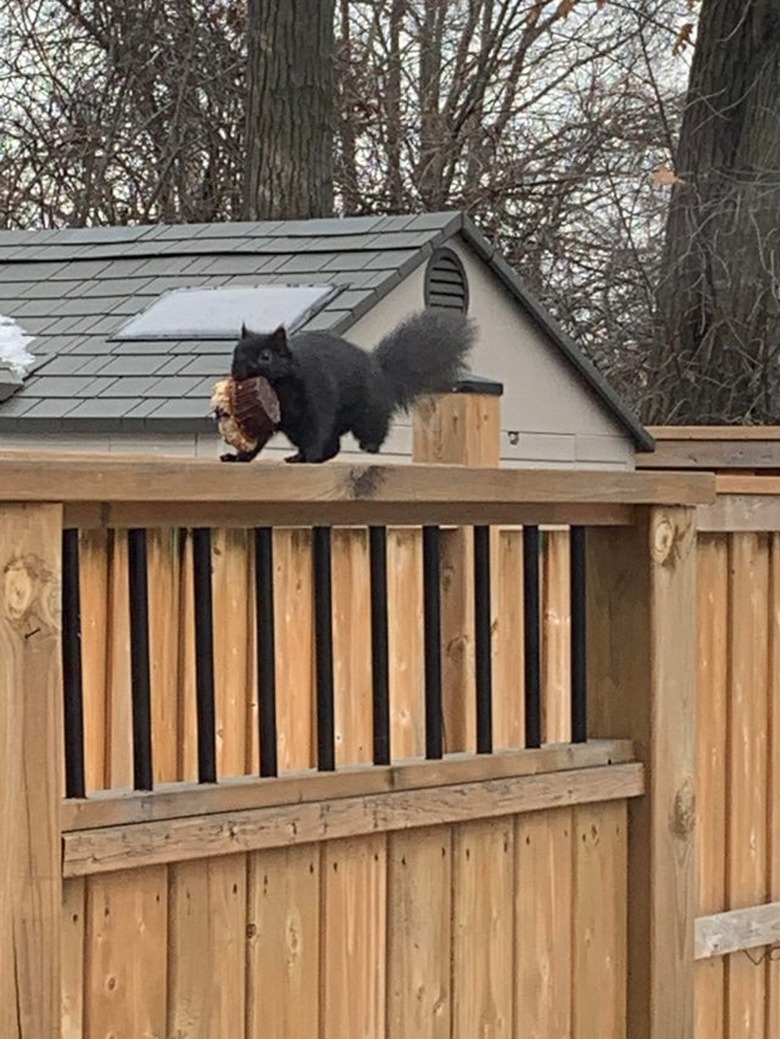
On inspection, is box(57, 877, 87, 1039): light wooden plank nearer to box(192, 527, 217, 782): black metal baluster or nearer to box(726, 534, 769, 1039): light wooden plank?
box(192, 527, 217, 782): black metal baluster

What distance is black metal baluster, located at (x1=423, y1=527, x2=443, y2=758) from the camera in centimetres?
306

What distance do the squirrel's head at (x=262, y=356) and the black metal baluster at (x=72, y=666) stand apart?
0.67m

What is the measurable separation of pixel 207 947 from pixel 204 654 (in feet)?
1.37

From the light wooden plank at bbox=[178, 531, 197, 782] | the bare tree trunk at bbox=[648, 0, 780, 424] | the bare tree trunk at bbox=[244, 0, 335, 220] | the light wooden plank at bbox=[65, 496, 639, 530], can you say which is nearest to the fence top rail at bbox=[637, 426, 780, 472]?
the bare tree trunk at bbox=[648, 0, 780, 424]

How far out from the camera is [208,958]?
268 centimetres

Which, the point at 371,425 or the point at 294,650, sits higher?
the point at 371,425

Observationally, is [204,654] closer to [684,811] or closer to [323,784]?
[323,784]

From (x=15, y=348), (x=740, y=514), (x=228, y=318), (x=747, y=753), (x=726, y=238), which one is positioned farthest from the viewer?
(x=726, y=238)

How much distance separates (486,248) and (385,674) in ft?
15.4

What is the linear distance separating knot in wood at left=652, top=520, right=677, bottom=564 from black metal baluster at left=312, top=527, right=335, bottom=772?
724mm

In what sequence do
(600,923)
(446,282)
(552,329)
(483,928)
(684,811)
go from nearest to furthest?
(483,928), (600,923), (684,811), (446,282), (552,329)

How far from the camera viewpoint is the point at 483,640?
3.19 m

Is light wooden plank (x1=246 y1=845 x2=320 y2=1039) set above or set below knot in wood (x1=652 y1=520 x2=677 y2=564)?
below

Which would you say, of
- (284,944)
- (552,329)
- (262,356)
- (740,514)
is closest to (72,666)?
(284,944)
